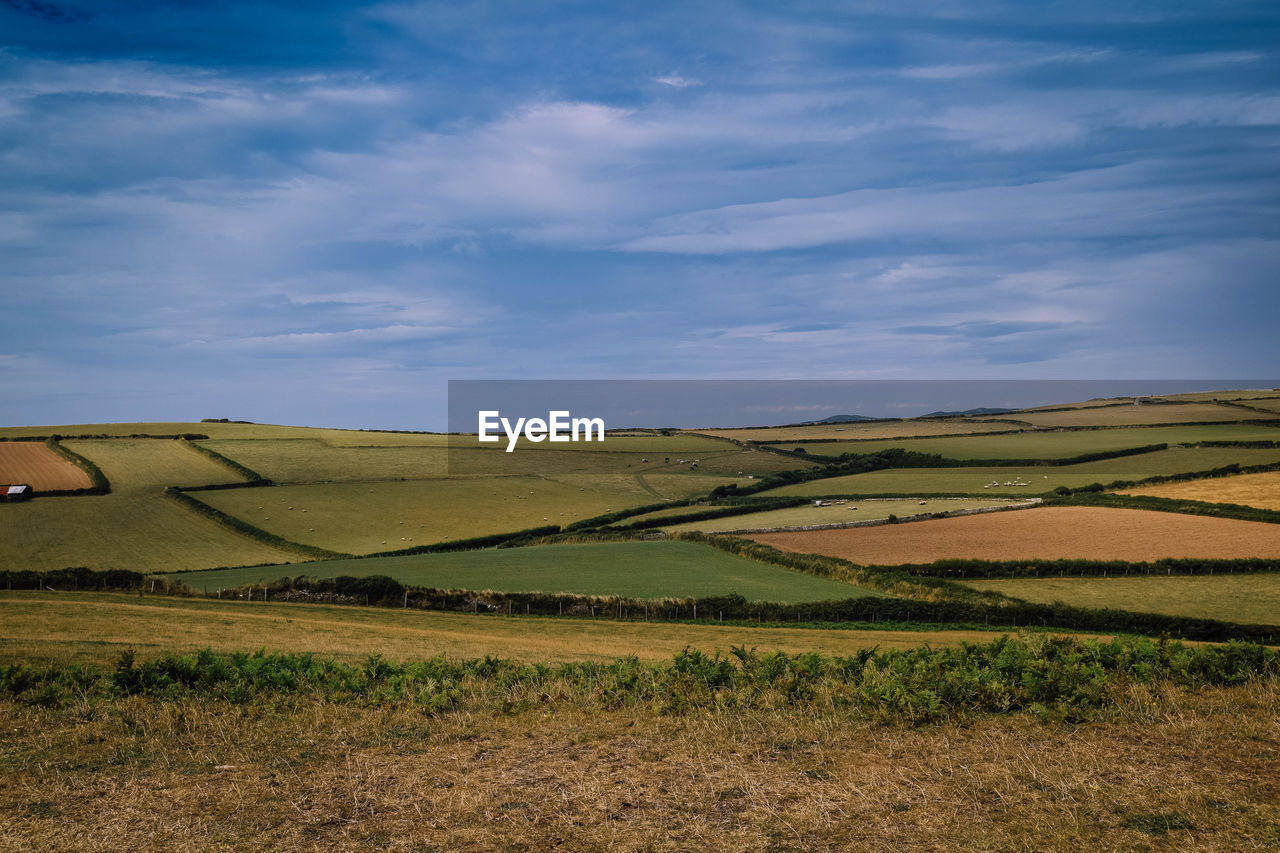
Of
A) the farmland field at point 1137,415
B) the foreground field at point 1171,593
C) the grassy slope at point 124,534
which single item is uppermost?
the farmland field at point 1137,415

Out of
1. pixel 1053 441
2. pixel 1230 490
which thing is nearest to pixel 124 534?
pixel 1230 490

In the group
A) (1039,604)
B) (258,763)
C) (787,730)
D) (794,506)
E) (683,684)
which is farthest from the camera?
(794,506)

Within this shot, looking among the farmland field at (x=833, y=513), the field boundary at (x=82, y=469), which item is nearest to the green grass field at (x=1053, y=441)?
the farmland field at (x=833, y=513)

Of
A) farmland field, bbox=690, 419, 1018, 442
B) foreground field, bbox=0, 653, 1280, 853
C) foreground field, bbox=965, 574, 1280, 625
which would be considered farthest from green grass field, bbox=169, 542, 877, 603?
farmland field, bbox=690, 419, 1018, 442

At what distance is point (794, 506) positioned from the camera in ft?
239

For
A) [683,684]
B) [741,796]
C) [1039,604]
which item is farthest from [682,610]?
[741,796]

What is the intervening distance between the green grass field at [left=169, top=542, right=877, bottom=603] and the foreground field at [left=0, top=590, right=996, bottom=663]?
389 cm

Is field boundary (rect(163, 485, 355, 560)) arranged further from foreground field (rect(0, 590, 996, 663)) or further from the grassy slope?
foreground field (rect(0, 590, 996, 663))

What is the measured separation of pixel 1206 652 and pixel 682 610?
2647 cm

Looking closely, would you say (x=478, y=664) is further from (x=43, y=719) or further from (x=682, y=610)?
(x=682, y=610)

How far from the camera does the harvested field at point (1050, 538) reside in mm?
44875

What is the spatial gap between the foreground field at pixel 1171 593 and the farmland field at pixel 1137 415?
7329 cm

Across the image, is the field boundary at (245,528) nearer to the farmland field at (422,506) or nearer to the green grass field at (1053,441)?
the farmland field at (422,506)

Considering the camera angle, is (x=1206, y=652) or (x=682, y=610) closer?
(x=1206, y=652)
